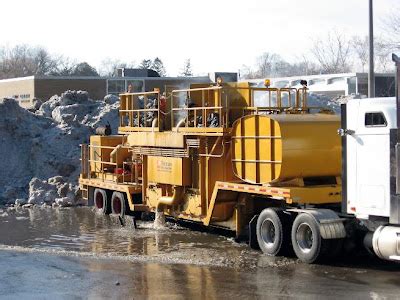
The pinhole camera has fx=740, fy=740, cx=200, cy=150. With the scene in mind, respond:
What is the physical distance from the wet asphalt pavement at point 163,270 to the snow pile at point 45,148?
649 centimetres

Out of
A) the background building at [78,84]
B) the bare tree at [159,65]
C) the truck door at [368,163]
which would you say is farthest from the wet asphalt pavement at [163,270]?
the bare tree at [159,65]

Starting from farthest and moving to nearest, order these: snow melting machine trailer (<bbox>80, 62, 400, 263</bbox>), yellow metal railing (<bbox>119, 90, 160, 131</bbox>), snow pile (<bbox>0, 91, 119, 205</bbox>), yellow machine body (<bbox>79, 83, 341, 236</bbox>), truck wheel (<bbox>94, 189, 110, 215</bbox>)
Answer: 1. snow pile (<bbox>0, 91, 119, 205</bbox>)
2. truck wheel (<bbox>94, 189, 110, 215</bbox>)
3. yellow metal railing (<bbox>119, 90, 160, 131</bbox>)
4. yellow machine body (<bbox>79, 83, 341, 236</bbox>)
5. snow melting machine trailer (<bbox>80, 62, 400, 263</bbox>)

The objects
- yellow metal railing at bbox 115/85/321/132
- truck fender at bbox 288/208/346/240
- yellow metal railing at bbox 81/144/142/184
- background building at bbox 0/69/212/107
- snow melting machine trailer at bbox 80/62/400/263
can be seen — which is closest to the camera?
snow melting machine trailer at bbox 80/62/400/263

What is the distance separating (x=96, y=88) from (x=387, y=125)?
40907 millimetres

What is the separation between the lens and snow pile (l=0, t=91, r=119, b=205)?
938 inches

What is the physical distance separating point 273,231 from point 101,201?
8428 millimetres

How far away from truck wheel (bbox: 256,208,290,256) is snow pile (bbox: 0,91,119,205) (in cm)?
1011

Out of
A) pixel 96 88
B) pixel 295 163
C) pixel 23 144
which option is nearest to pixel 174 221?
pixel 295 163

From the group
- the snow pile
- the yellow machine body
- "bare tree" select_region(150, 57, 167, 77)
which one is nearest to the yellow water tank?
the yellow machine body

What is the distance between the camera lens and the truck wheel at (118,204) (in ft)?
64.2

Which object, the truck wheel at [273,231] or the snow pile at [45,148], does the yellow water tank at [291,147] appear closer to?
the truck wheel at [273,231]

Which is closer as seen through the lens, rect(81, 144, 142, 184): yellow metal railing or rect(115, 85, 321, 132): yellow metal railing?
rect(115, 85, 321, 132): yellow metal railing

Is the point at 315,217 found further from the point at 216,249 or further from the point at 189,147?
the point at 189,147

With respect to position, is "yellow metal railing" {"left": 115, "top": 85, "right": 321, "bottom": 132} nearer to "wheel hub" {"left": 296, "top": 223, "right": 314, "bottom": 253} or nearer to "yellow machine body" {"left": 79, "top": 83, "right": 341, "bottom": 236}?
"yellow machine body" {"left": 79, "top": 83, "right": 341, "bottom": 236}
